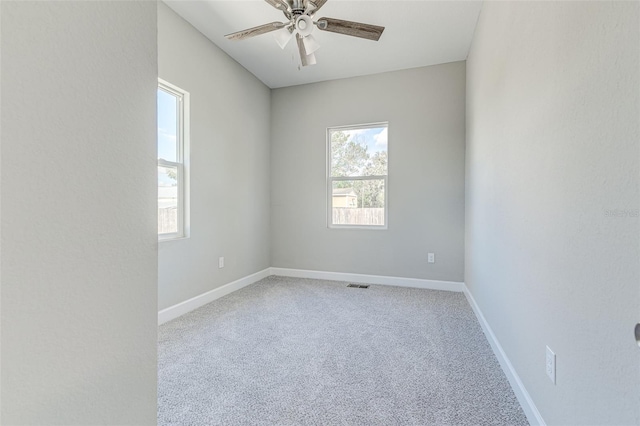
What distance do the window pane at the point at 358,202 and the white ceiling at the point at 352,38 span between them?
1.52 m

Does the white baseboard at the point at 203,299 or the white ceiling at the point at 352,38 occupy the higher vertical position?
the white ceiling at the point at 352,38

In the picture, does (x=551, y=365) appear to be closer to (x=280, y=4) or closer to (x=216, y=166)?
(x=280, y=4)

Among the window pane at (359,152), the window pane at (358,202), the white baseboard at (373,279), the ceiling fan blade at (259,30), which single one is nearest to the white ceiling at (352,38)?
the ceiling fan blade at (259,30)

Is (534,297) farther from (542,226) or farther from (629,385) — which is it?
(629,385)

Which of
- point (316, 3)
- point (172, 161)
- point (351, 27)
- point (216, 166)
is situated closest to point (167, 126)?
point (172, 161)

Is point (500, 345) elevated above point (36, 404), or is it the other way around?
point (36, 404)

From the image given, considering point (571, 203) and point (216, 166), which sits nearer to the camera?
point (571, 203)

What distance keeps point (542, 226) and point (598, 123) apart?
0.56m

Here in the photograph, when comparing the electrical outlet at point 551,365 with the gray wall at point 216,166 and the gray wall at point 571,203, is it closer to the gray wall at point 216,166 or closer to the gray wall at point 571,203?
the gray wall at point 571,203

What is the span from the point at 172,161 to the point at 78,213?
2.56 m

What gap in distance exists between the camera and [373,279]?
13.3 ft

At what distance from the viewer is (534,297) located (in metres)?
1.45

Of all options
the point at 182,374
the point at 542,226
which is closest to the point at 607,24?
the point at 542,226

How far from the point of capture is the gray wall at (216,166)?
2822 mm
